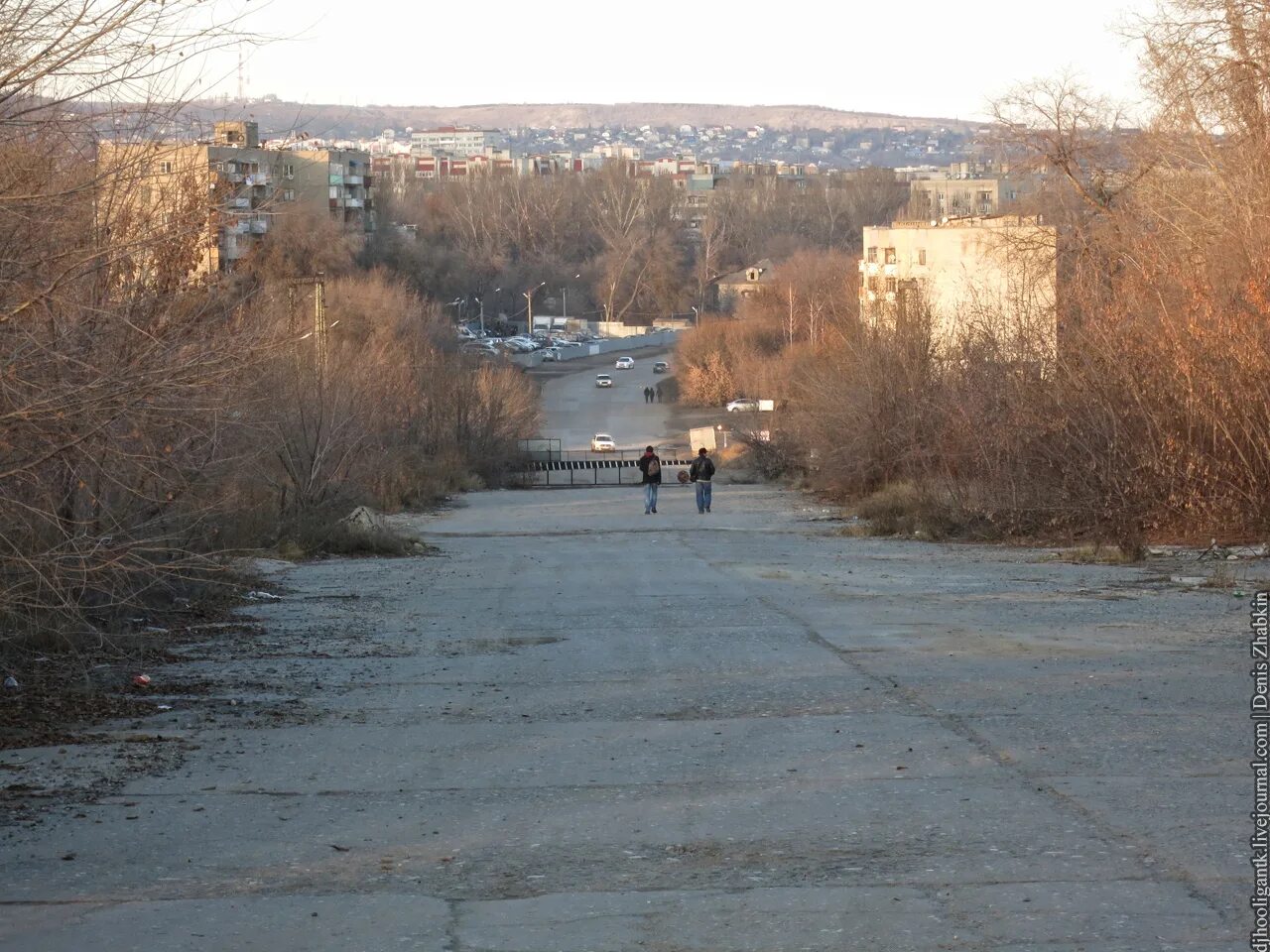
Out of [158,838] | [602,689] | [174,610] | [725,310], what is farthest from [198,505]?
[725,310]

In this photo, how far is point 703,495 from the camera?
116ft

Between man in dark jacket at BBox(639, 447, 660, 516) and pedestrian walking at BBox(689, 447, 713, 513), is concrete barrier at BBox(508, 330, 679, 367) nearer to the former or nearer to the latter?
man in dark jacket at BBox(639, 447, 660, 516)

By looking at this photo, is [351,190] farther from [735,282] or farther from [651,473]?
[651,473]

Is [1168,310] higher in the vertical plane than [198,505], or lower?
higher

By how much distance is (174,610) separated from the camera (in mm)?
14781

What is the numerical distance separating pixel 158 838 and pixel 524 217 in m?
154

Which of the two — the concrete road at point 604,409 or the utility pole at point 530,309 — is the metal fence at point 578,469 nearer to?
the concrete road at point 604,409

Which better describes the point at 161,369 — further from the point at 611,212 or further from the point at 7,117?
the point at 611,212

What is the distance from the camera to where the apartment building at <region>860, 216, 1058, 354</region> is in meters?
27.0

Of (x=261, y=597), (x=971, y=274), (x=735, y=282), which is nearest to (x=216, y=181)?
(x=261, y=597)

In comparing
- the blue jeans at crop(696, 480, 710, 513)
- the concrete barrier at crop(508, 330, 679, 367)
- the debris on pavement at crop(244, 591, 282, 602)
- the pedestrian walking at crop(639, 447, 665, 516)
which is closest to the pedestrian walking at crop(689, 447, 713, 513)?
the blue jeans at crop(696, 480, 710, 513)

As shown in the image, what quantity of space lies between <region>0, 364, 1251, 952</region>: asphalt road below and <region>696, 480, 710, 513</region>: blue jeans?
794 inches

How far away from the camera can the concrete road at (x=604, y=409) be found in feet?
280

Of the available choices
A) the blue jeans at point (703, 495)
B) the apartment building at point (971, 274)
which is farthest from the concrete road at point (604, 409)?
the blue jeans at point (703, 495)
